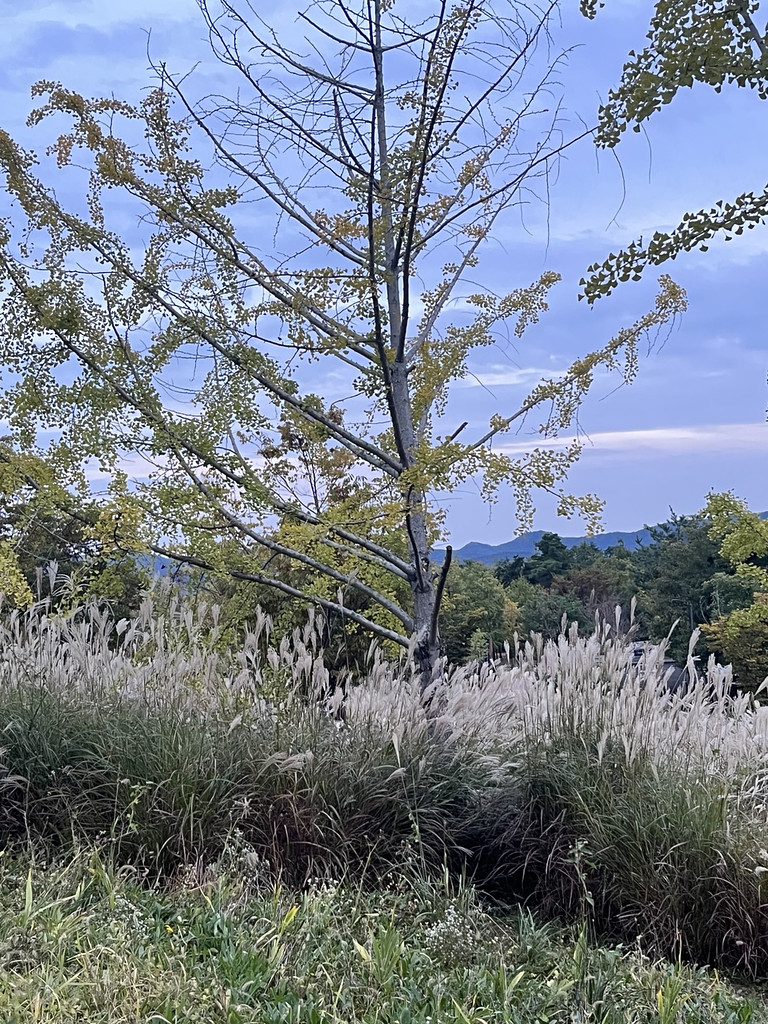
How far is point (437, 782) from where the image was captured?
13.2 feet

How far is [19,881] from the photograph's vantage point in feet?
11.2

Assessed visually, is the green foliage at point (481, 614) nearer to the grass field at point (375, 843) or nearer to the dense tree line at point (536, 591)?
the dense tree line at point (536, 591)

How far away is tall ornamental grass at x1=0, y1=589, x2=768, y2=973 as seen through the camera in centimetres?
344

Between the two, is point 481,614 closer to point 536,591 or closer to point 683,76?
point 536,591

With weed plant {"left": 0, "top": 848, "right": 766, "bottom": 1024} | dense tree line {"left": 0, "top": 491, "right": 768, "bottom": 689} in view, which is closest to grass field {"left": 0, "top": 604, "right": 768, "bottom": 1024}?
weed plant {"left": 0, "top": 848, "right": 766, "bottom": 1024}

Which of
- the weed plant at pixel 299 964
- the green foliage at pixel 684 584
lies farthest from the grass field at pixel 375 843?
the green foliage at pixel 684 584

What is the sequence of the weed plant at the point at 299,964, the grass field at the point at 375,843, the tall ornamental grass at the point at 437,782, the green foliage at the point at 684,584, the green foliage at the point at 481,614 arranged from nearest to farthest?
the weed plant at the point at 299,964
the grass field at the point at 375,843
the tall ornamental grass at the point at 437,782
the green foliage at the point at 481,614
the green foliage at the point at 684,584

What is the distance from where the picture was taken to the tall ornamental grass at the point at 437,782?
3.44m

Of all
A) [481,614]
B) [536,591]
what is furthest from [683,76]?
[536,591]

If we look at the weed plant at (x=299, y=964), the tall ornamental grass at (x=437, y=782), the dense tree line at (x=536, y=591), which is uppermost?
the dense tree line at (x=536, y=591)

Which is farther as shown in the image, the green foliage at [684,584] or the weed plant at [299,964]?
the green foliage at [684,584]

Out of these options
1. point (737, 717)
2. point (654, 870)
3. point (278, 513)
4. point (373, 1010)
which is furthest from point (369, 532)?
point (373, 1010)

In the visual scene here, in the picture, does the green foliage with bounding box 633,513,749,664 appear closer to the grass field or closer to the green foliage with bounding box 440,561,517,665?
the green foliage with bounding box 440,561,517,665

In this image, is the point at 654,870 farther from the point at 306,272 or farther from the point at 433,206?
the point at 433,206
